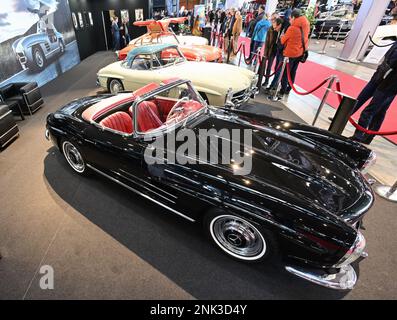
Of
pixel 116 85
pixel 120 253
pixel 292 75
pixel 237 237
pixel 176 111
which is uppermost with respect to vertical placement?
pixel 176 111

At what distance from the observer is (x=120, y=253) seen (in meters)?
2.09

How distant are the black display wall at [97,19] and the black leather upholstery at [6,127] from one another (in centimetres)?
766

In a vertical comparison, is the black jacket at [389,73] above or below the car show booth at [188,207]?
above

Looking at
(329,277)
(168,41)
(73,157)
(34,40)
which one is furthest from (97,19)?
(329,277)

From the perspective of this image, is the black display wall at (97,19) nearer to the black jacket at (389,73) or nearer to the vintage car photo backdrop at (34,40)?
the vintage car photo backdrop at (34,40)

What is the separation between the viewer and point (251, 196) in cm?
170

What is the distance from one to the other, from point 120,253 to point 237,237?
110 centimetres

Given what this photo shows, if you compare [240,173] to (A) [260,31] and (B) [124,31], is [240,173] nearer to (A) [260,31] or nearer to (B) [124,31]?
(A) [260,31]

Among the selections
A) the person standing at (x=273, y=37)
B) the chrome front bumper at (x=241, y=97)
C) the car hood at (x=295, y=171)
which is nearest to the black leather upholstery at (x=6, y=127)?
the car hood at (x=295, y=171)

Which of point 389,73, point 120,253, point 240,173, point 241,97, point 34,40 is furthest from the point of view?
point 34,40

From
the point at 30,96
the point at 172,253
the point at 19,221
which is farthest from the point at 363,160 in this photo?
the point at 30,96

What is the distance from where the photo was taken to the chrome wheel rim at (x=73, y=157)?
2797 mm

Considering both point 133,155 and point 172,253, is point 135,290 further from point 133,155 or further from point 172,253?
point 133,155
